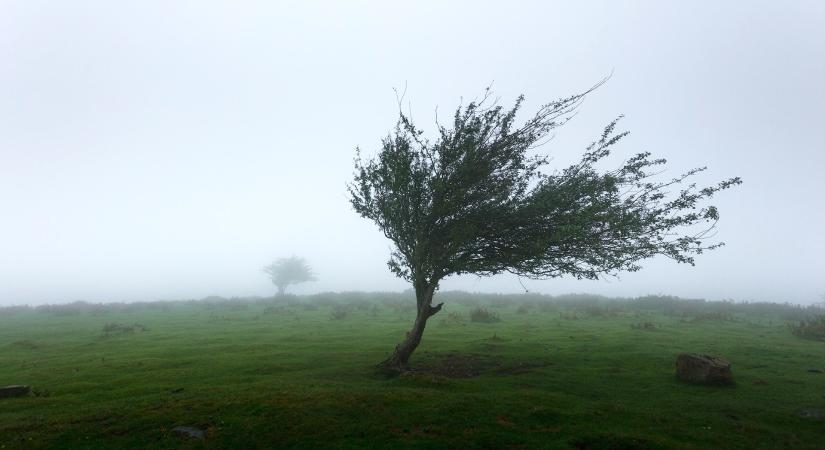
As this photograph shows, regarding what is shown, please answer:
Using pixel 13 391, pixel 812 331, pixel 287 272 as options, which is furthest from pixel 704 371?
pixel 287 272

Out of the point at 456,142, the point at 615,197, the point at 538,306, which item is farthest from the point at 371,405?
the point at 538,306

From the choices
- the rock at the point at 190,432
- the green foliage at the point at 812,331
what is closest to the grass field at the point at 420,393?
the rock at the point at 190,432

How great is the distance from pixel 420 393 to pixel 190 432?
7.99 m

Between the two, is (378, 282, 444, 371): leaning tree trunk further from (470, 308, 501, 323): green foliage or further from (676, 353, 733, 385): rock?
(470, 308, 501, 323): green foliage

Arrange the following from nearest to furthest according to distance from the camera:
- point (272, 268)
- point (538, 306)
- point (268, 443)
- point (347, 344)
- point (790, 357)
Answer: point (268, 443) < point (790, 357) < point (347, 344) < point (538, 306) < point (272, 268)

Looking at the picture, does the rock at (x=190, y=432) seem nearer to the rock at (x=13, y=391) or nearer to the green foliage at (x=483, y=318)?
the rock at (x=13, y=391)

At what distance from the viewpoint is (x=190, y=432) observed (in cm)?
1331

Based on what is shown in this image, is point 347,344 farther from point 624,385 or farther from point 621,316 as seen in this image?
point 621,316

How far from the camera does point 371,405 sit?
15492mm

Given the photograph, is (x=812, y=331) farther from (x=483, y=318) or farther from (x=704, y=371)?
(x=483, y=318)

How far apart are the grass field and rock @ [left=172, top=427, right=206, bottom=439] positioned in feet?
0.74

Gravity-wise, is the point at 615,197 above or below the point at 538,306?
above

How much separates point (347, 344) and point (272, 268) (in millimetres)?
102627

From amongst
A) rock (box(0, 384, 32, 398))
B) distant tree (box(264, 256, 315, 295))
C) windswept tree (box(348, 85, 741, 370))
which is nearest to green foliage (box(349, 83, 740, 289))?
windswept tree (box(348, 85, 741, 370))
